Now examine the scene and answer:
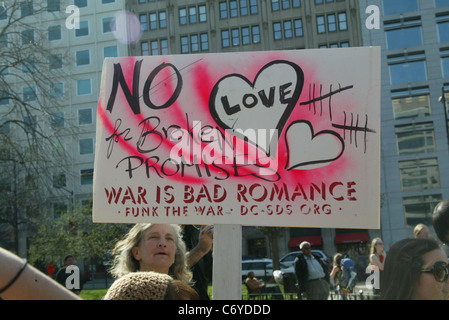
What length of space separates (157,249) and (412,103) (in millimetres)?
30735

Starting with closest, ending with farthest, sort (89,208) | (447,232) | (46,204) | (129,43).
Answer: (447,232) → (46,204) → (89,208) → (129,43)

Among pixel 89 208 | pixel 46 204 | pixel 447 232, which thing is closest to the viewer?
pixel 447 232

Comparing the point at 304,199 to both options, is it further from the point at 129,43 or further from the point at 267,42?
the point at 129,43

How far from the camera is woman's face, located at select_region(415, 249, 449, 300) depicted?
203 cm

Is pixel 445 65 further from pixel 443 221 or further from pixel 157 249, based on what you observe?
pixel 157 249

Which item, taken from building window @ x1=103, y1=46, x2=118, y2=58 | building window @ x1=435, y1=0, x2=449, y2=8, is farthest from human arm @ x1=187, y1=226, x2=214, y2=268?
building window @ x1=103, y1=46, x2=118, y2=58

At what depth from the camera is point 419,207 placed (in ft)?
99.7

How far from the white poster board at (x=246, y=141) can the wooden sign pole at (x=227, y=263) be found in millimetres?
51

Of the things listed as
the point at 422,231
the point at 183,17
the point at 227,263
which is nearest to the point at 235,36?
the point at 183,17

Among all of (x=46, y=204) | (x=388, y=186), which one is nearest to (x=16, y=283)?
(x=46, y=204)

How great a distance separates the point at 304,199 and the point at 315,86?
1.77ft

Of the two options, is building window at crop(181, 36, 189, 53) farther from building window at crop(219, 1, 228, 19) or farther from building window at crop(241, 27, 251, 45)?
building window at crop(241, 27, 251, 45)

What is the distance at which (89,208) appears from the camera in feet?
81.8

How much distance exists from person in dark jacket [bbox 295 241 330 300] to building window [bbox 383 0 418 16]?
2650 centimetres
